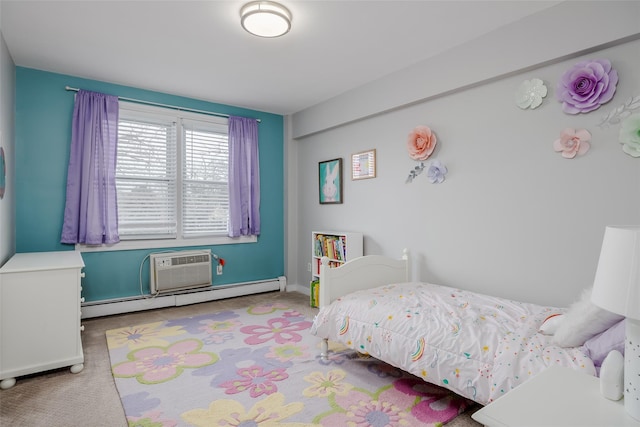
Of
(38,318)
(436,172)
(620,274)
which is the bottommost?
(38,318)

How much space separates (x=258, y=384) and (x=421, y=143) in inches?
93.8

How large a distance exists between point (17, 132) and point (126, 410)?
2864 millimetres

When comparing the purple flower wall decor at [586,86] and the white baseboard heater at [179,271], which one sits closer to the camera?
the purple flower wall decor at [586,86]

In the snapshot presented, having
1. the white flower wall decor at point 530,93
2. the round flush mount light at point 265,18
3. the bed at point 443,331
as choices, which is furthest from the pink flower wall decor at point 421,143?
the round flush mount light at point 265,18

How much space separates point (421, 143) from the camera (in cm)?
317

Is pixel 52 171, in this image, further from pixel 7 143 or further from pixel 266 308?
pixel 266 308

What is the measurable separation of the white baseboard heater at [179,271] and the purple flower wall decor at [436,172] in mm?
2700

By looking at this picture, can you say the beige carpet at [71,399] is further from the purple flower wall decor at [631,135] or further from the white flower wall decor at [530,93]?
the white flower wall decor at [530,93]

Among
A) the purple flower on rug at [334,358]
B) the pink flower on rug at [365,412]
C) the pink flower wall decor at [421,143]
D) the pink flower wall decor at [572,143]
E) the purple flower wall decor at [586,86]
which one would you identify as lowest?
the pink flower on rug at [365,412]

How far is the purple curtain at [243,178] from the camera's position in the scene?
443 cm

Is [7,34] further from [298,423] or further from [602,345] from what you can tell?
[602,345]

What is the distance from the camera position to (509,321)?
6.49 ft

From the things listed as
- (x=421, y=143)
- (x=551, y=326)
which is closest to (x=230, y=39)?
(x=421, y=143)

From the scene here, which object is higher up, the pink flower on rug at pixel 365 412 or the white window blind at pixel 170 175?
the white window blind at pixel 170 175
